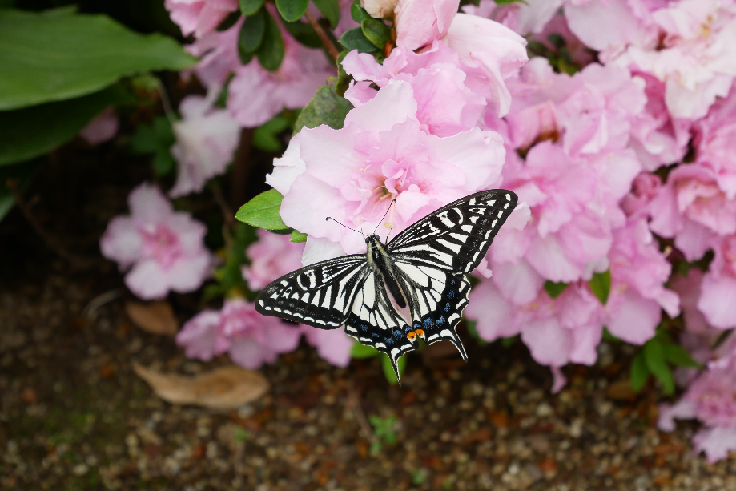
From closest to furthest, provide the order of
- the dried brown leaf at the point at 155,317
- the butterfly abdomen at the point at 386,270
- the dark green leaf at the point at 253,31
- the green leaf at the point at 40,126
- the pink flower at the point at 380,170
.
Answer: the pink flower at the point at 380,170, the butterfly abdomen at the point at 386,270, the dark green leaf at the point at 253,31, the green leaf at the point at 40,126, the dried brown leaf at the point at 155,317

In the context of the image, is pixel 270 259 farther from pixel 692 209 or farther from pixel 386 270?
pixel 692 209

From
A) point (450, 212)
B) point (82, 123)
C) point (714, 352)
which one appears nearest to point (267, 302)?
point (450, 212)

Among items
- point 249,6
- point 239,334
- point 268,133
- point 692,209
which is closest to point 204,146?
point 268,133

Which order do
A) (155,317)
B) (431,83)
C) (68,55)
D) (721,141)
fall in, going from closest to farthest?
(431,83) → (721,141) → (68,55) → (155,317)

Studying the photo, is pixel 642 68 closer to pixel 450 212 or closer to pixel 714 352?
pixel 450 212

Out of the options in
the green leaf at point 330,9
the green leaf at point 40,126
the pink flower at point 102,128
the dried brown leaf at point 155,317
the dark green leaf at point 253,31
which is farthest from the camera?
the dried brown leaf at point 155,317

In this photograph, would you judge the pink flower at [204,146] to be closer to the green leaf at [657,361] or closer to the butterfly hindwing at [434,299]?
the butterfly hindwing at [434,299]

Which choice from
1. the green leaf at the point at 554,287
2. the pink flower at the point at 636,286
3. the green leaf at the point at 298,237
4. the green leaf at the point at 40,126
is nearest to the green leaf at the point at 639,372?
the pink flower at the point at 636,286
